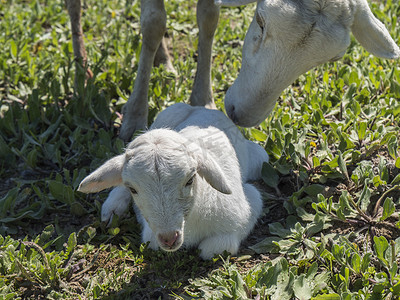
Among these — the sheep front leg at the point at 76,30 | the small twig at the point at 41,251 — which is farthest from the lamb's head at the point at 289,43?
the sheep front leg at the point at 76,30

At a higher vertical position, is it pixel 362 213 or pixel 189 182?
pixel 189 182

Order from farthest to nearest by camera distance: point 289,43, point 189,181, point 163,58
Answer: point 163,58
point 289,43
point 189,181

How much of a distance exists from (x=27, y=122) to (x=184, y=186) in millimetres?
2750

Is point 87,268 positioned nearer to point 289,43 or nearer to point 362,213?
point 362,213

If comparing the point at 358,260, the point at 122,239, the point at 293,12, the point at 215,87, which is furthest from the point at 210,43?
the point at 358,260

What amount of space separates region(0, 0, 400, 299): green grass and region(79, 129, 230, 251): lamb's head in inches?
21.7

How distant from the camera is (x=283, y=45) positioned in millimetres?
4551

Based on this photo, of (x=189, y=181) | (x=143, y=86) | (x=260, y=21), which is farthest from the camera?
(x=143, y=86)

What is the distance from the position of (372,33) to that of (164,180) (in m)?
2.24

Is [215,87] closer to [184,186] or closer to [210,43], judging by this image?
[210,43]

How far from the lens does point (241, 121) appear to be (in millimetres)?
5027

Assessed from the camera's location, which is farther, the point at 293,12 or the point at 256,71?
the point at 256,71

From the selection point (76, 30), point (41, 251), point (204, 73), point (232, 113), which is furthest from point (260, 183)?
point (76, 30)

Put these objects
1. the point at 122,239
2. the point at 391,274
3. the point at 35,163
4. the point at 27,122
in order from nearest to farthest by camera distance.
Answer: the point at 391,274, the point at 122,239, the point at 35,163, the point at 27,122
